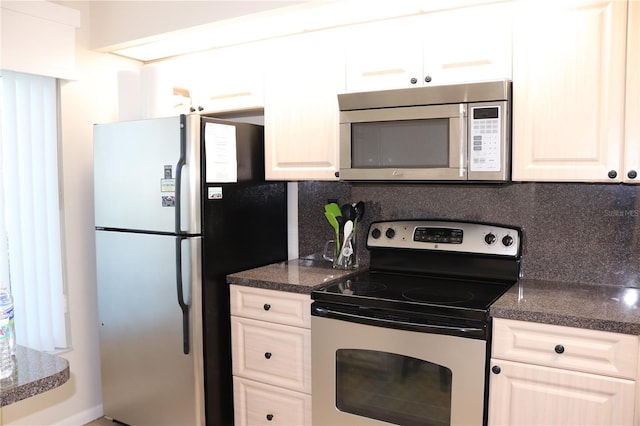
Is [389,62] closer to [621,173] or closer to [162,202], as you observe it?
[621,173]

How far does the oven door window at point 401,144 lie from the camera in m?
2.19

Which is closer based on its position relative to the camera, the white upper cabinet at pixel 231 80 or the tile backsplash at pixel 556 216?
the tile backsplash at pixel 556 216

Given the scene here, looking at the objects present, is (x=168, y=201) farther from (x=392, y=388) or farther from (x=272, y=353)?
(x=392, y=388)

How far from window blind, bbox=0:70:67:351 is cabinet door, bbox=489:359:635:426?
2.27 m

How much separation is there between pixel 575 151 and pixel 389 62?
84 centimetres

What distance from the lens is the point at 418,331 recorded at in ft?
6.41

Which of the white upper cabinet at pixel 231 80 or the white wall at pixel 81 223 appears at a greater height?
the white upper cabinet at pixel 231 80

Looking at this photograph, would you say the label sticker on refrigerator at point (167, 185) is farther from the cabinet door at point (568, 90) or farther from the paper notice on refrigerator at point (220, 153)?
the cabinet door at point (568, 90)

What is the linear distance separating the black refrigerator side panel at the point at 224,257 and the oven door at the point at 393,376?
22.3 inches

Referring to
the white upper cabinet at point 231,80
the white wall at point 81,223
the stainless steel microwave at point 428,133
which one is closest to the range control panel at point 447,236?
the stainless steel microwave at point 428,133

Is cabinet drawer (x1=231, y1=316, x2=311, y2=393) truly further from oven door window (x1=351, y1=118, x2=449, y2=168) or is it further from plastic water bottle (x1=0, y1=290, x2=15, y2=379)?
plastic water bottle (x1=0, y1=290, x2=15, y2=379)

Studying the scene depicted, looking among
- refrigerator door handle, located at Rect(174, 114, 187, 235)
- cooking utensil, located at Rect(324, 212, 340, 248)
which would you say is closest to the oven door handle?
cooking utensil, located at Rect(324, 212, 340, 248)

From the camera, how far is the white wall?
287 centimetres

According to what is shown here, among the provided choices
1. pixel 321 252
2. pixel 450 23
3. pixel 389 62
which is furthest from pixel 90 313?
pixel 450 23
